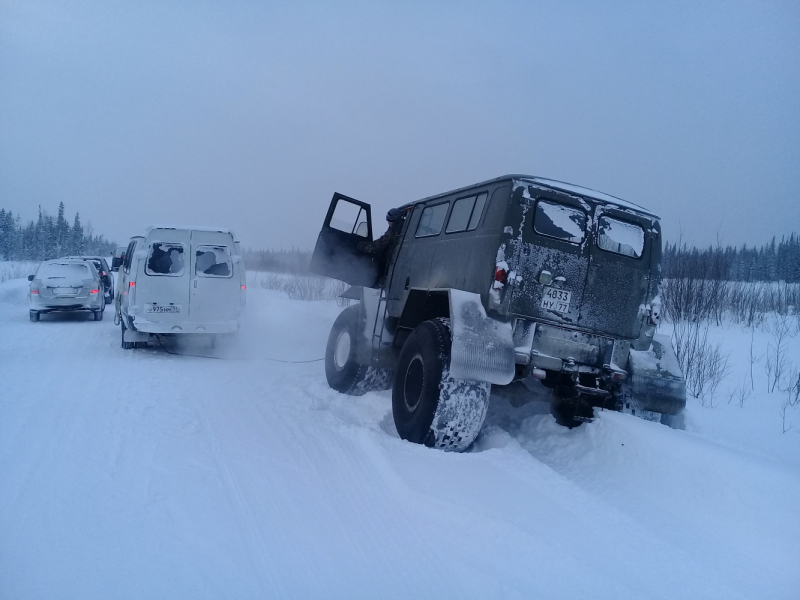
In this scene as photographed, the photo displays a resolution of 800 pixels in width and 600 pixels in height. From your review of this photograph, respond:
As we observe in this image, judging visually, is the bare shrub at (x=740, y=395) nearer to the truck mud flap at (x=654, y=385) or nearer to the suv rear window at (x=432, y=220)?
the truck mud flap at (x=654, y=385)

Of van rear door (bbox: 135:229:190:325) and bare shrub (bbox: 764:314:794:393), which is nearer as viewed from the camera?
bare shrub (bbox: 764:314:794:393)

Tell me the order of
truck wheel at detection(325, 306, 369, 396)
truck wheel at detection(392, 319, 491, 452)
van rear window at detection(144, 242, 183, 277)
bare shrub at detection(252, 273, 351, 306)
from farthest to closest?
bare shrub at detection(252, 273, 351, 306) < van rear window at detection(144, 242, 183, 277) < truck wheel at detection(325, 306, 369, 396) < truck wheel at detection(392, 319, 491, 452)

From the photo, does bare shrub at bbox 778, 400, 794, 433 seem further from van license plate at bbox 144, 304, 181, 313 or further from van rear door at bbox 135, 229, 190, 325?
van license plate at bbox 144, 304, 181, 313

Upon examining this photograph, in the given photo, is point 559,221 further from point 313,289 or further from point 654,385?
point 313,289

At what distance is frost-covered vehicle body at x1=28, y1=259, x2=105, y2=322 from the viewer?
15.4m

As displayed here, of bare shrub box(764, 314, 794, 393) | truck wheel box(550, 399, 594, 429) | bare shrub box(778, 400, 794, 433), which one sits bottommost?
bare shrub box(778, 400, 794, 433)

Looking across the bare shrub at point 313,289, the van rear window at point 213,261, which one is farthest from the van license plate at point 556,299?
the bare shrub at point 313,289

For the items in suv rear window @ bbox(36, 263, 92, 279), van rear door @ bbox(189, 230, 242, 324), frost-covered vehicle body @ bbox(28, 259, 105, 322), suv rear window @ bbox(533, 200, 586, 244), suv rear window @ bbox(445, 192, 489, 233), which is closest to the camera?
suv rear window @ bbox(533, 200, 586, 244)

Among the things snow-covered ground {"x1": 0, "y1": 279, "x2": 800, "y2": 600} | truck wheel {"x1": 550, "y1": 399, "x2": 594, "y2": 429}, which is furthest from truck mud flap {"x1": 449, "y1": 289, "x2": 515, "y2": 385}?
truck wheel {"x1": 550, "y1": 399, "x2": 594, "y2": 429}

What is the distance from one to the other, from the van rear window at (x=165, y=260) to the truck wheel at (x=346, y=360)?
4.28 metres

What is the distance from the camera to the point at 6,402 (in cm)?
641

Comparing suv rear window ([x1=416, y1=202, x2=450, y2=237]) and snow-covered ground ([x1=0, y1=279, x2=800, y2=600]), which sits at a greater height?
suv rear window ([x1=416, y1=202, x2=450, y2=237])

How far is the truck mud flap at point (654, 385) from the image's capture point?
17.2ft

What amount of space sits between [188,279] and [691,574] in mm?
9835
